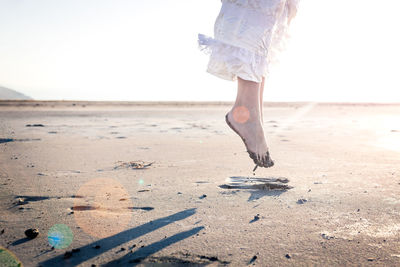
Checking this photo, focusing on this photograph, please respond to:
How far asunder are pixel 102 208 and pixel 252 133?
839 millimetres

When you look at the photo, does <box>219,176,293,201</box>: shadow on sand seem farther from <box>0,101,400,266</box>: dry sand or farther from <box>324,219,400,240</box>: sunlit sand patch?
<box>324,219,400,240</box>: sunlit sand patch

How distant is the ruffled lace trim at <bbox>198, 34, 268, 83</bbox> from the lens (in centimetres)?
158

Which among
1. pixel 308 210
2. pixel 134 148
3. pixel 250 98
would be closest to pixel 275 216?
pixel 308 210

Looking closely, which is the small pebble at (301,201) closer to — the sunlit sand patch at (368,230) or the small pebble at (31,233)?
the sunlit sand patch at (368,230)

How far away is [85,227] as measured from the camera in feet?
3.84

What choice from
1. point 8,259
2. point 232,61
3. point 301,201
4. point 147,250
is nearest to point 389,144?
point 301,201

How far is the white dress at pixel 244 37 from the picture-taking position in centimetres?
158

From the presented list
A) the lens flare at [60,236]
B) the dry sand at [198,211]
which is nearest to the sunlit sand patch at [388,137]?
the dry sand at [198,211]

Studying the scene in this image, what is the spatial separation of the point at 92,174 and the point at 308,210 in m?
1.21

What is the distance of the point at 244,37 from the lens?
62.0 inches

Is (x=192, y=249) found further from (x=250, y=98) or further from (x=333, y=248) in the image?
(x=250, y=98)

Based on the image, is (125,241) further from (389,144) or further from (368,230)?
(389,144)

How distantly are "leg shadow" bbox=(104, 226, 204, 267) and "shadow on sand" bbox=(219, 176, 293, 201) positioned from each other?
47cm

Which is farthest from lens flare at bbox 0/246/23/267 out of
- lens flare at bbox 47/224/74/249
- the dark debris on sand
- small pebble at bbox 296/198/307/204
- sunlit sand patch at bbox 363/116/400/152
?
sunlit sand patch at bbox 363/116/400/152
